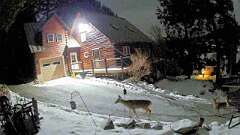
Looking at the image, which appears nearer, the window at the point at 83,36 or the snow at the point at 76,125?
the snow at the point at 76,125

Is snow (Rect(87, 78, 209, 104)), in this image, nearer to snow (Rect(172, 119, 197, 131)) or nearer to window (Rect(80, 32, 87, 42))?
window (Rect(80, 32, 87, 42))

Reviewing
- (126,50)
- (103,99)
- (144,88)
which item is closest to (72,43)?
(126,50)

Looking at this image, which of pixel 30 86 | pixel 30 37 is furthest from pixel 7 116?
pixel 30 37

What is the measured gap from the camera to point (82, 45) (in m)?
40.1

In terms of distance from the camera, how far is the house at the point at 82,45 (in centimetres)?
3456

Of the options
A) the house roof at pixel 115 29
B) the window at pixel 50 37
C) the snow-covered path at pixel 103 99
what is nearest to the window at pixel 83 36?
the house roof at pixel 115 29

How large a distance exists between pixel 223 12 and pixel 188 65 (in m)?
6.50

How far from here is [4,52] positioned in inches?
1417

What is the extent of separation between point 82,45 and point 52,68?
6.19m

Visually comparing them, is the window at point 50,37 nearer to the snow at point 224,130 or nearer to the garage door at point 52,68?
the garage door at point 52,68

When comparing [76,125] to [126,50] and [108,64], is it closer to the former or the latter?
[108,64]

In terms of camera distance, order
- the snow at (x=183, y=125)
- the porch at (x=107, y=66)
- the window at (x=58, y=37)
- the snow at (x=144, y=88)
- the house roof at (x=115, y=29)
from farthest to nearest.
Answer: the house roof at (x=115, y=29), the window at (x=58, y=37), the porch at (x=107, y=66), the snow at (x=144, y=88), the snow at (x=183, y=125)

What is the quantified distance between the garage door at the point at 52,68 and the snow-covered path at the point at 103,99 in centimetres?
182

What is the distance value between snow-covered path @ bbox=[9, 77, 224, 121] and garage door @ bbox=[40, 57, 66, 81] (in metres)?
1.82
